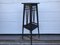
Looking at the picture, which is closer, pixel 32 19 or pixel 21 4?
pixel 32 19

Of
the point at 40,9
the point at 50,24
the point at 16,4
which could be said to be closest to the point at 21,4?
the point at 16,4

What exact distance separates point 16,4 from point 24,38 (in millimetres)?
1180

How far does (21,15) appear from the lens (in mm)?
7066

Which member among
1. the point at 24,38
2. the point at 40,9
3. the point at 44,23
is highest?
the point at 40,9

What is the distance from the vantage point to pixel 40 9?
7.06 meters

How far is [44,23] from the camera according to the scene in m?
7.09

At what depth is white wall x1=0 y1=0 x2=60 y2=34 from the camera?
707 centimetres

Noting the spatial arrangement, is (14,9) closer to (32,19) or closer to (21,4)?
(21,4)

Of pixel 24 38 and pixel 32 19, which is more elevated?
pixel 32 19

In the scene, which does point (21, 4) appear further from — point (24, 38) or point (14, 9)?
point (24, 38)

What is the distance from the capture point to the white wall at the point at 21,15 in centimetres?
707

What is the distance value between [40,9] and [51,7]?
0.35 meters

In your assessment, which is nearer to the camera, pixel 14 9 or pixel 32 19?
pixel 32 19

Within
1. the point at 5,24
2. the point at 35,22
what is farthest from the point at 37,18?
the point at 5,24
